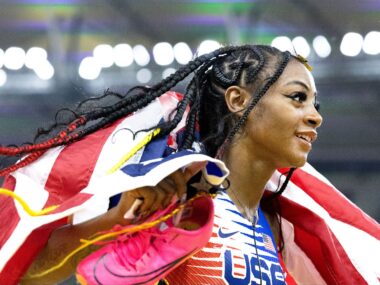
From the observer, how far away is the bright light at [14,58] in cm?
359

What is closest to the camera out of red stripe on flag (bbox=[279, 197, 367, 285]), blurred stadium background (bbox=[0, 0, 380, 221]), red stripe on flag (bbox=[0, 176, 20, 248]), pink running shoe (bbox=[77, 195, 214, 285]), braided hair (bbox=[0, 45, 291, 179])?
pink running shoe (bbox=[77, 195, 214, 285])

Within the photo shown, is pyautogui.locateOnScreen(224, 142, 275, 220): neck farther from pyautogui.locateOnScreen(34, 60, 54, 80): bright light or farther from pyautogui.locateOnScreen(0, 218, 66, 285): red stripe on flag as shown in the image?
pyautogui.locateOnScreen(34, 60, 54, 80): bright light

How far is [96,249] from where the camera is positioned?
3.60 ft

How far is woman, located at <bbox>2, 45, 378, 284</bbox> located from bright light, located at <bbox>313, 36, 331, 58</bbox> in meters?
2.17

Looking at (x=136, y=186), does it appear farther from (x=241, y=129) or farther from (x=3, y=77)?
(x=3, y=77)

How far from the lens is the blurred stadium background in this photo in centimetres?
343

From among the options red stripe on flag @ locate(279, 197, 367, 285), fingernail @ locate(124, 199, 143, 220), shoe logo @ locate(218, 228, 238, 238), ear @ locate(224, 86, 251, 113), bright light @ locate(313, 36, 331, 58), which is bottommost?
red stripe on flag @ locate(279, 197, 367, 285)

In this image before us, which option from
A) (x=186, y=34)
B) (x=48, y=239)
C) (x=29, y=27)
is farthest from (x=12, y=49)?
(x=48, y=239)

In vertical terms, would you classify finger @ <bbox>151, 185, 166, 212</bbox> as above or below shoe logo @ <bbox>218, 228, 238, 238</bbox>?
above

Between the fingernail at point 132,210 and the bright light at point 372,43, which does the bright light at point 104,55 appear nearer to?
the bright light at point 372,43

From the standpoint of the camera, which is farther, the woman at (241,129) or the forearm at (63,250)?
the woman at (241,129)

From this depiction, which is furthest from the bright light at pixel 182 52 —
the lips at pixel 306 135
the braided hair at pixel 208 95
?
the lips at pixel 306 135

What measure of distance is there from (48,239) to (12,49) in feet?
8.59

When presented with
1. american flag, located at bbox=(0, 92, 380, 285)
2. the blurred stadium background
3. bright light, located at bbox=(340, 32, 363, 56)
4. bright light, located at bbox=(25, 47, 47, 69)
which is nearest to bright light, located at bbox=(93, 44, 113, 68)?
the blurred stadium background
